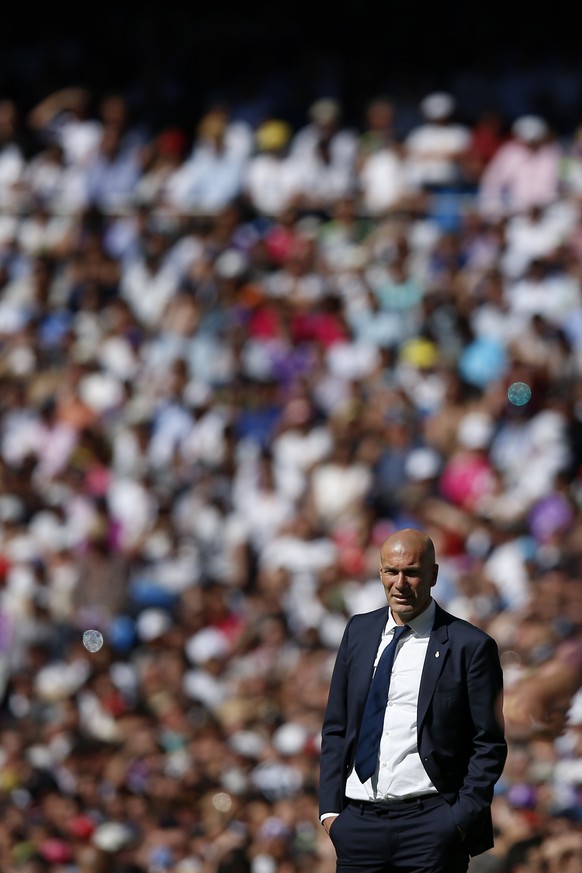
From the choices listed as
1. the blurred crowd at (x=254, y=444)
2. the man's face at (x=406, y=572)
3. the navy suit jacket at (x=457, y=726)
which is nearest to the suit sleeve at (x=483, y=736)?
the navy suit jacket at (x=457, y=726)

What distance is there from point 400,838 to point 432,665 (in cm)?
55

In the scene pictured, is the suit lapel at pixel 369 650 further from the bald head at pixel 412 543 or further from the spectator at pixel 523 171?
the spectator at pixel 523 171

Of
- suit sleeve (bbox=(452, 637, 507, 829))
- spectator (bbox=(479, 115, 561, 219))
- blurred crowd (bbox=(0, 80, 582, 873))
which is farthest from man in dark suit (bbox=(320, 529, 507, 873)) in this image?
spectator (bbox=(479, 115, 561, 219))

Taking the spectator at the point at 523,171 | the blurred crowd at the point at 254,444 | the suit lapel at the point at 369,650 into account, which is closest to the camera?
the suit lapel at the point at 369,650

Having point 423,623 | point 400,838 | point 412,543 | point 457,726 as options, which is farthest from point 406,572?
point 400,838

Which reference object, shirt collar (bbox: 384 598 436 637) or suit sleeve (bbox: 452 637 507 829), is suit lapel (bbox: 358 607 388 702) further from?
suit sleeve (bbox: 452 637 507 829)

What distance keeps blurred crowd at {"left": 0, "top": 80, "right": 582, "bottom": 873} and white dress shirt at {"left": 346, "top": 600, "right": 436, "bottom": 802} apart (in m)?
2.88

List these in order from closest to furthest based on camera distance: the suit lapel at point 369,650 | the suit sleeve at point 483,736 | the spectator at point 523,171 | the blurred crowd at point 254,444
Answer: the suit sleeve at point 483,736
the suit lapel at point 369,650
the blurred crowd at point 254,444
the spectator at point 523,171

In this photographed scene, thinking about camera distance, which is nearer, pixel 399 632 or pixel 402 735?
pixel 402 735

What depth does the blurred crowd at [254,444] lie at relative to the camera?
1095 centimetres

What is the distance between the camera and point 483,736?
18.7ft

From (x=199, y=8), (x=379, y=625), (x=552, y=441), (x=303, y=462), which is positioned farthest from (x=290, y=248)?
(x=379, y=625)

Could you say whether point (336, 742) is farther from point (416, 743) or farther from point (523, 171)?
point (523, 171)

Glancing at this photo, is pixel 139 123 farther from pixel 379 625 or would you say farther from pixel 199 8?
pixel 379 625
